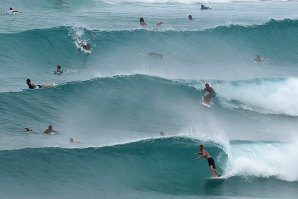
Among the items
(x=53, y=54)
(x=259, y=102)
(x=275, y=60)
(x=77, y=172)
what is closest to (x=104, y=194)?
(x=77, y=172)

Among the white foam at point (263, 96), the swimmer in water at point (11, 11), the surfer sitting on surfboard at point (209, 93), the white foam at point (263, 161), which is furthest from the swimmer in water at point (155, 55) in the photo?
the white foam at point (263, 161)

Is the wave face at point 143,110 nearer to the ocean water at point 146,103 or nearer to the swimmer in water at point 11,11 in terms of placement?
the ocean water at point 146,103

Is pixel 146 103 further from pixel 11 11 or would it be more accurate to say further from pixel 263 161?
pixel 11 11

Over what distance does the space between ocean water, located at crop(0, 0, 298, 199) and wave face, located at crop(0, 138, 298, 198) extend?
0.04 metres

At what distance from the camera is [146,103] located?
27344mm

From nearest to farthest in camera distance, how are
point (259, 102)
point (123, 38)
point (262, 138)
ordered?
1. point (262, 138)
2. point (259, 102)
3. point (123, 38)

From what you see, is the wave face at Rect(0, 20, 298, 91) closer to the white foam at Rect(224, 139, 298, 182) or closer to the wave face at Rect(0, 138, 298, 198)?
the wave face at Rect(0, 138, 298, 198)

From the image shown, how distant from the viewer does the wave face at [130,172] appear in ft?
60.9

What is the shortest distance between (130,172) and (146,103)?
765 centimetres

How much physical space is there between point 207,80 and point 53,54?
8467 millimetres

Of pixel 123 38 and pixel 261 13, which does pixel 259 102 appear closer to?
pixel 123 38

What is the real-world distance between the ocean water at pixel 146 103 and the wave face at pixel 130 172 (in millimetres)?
36

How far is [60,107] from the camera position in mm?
25594

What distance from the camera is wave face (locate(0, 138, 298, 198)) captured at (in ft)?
60.9
